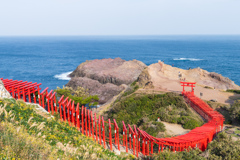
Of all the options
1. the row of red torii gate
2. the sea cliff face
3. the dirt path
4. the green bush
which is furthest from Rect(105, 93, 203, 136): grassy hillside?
the sea cliff face

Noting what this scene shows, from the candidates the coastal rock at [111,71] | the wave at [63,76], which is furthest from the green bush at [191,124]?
the wave at [63,76]

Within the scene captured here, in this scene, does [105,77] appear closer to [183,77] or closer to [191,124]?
[183,77]

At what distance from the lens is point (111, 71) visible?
69562mm

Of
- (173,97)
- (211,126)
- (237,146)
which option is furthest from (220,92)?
(237,146)

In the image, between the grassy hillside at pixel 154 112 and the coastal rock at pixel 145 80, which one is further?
the coastal rock at pixel 145 80

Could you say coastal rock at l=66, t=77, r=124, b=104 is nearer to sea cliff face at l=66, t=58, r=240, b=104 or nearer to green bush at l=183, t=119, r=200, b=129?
sea cliff face at l=66, t=58, r=240, b=104

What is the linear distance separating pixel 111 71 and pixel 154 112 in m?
44.3

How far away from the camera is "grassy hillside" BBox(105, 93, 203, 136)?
74.7 ft

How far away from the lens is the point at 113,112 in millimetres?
29156

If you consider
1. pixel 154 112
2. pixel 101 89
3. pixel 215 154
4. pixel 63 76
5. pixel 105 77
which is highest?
pixel 215 154

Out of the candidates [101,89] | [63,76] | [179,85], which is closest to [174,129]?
[179,85]

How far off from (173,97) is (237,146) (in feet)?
48.7

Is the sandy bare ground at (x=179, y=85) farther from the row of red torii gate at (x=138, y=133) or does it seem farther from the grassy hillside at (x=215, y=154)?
the grassy hillside at (x=215, y=154)

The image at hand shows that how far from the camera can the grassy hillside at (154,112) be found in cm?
2277
